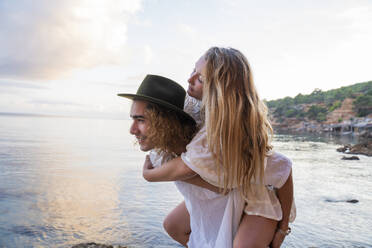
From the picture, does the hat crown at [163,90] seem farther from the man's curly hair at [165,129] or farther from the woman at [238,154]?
the woman at [238,154]

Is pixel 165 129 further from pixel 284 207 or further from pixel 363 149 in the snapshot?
pixel 363 149

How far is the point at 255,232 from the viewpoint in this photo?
229 cm

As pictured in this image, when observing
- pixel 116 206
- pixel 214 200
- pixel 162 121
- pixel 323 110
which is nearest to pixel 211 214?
pixel 214 200

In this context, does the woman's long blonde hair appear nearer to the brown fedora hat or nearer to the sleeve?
the sleeve

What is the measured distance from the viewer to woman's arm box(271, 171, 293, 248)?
241 cm

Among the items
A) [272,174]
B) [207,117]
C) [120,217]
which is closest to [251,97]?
[207,117]

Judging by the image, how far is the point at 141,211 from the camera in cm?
769

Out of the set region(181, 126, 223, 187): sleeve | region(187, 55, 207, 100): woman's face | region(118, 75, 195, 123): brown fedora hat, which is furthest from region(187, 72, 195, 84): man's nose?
region(181, 126, 223, 187): sleeve

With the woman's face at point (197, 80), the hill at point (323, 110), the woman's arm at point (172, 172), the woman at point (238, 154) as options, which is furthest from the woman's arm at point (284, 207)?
the hill at point (323, 110)

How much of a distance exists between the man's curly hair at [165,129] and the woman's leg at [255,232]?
0.76 meters

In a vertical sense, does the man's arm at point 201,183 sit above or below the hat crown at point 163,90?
below

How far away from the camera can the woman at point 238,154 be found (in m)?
2.09

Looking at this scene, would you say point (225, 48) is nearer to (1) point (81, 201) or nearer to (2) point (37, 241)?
(2) point (37, 241)

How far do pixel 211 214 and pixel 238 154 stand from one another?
0.68 metres
